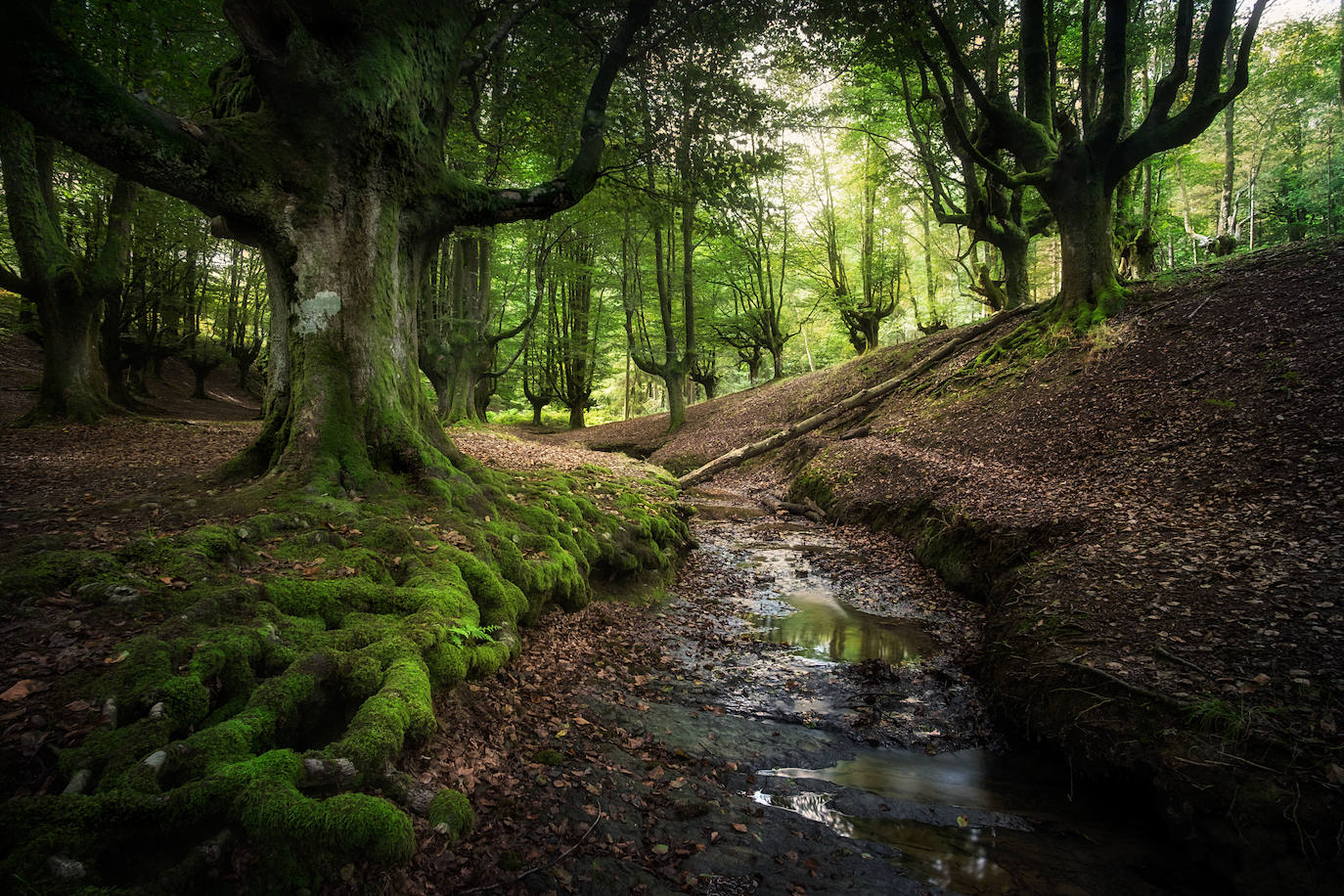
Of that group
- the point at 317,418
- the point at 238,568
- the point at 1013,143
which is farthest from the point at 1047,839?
the point at 1013,143

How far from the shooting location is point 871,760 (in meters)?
4.15

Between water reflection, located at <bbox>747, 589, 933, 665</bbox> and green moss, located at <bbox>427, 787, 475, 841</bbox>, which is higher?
green moss, located at <bbox>427, 787, 475, 841</bbox>

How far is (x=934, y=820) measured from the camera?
3488 millimetres

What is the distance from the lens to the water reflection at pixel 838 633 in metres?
5.86

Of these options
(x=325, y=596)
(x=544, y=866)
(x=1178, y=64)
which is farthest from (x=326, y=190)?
(x=1178, y=64)

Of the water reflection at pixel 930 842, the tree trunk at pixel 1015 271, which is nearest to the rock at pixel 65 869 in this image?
the water reflection at pixel 930 842

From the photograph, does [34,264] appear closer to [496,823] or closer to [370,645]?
[370,645]

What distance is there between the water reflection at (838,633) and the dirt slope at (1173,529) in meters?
0.87

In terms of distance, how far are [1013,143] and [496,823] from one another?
14.7 m

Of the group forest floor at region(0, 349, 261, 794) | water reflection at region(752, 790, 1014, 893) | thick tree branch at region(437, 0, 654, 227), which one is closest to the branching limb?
thick tree branch at region(437, 0, 654, 227)

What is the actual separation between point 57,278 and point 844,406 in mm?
18067

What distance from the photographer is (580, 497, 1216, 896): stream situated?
9.96 ft

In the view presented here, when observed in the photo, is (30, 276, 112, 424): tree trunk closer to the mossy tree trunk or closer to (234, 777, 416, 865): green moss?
the mossy tree trunk

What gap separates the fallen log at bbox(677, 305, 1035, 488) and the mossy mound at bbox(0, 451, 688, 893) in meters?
10.4
